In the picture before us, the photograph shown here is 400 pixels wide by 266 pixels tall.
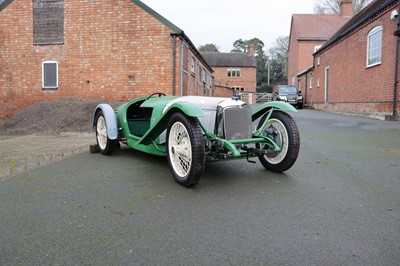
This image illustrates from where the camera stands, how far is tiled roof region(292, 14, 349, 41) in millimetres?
42094

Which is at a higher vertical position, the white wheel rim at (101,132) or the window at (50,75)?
the window at (50,75)

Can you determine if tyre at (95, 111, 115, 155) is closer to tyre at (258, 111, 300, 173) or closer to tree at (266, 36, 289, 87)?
tyre at (258, 111, 300, 173)

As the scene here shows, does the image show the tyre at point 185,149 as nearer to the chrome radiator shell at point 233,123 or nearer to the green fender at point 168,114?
the green fender at point 168,114

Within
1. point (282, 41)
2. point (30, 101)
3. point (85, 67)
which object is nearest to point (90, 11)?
point (85, 67)

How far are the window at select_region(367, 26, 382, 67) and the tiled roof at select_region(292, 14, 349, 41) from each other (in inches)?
1018

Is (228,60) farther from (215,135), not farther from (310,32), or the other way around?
(215,135)

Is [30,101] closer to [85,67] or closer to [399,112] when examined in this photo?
[85,67]

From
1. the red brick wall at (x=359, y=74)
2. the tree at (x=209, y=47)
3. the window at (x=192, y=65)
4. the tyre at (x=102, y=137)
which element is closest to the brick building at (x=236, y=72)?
the tree at (x=209, y=47)

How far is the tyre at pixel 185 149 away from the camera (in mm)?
3791

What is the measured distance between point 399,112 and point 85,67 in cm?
1412

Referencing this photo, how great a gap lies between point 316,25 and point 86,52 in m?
35.7

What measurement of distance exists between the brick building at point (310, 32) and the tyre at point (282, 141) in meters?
38.0

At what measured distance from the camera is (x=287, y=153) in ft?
15.1

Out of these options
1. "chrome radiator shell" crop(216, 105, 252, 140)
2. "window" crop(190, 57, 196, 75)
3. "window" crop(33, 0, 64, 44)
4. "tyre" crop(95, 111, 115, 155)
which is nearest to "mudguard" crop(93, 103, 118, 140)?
"tyre" crop(95, 111, 115, 155)
